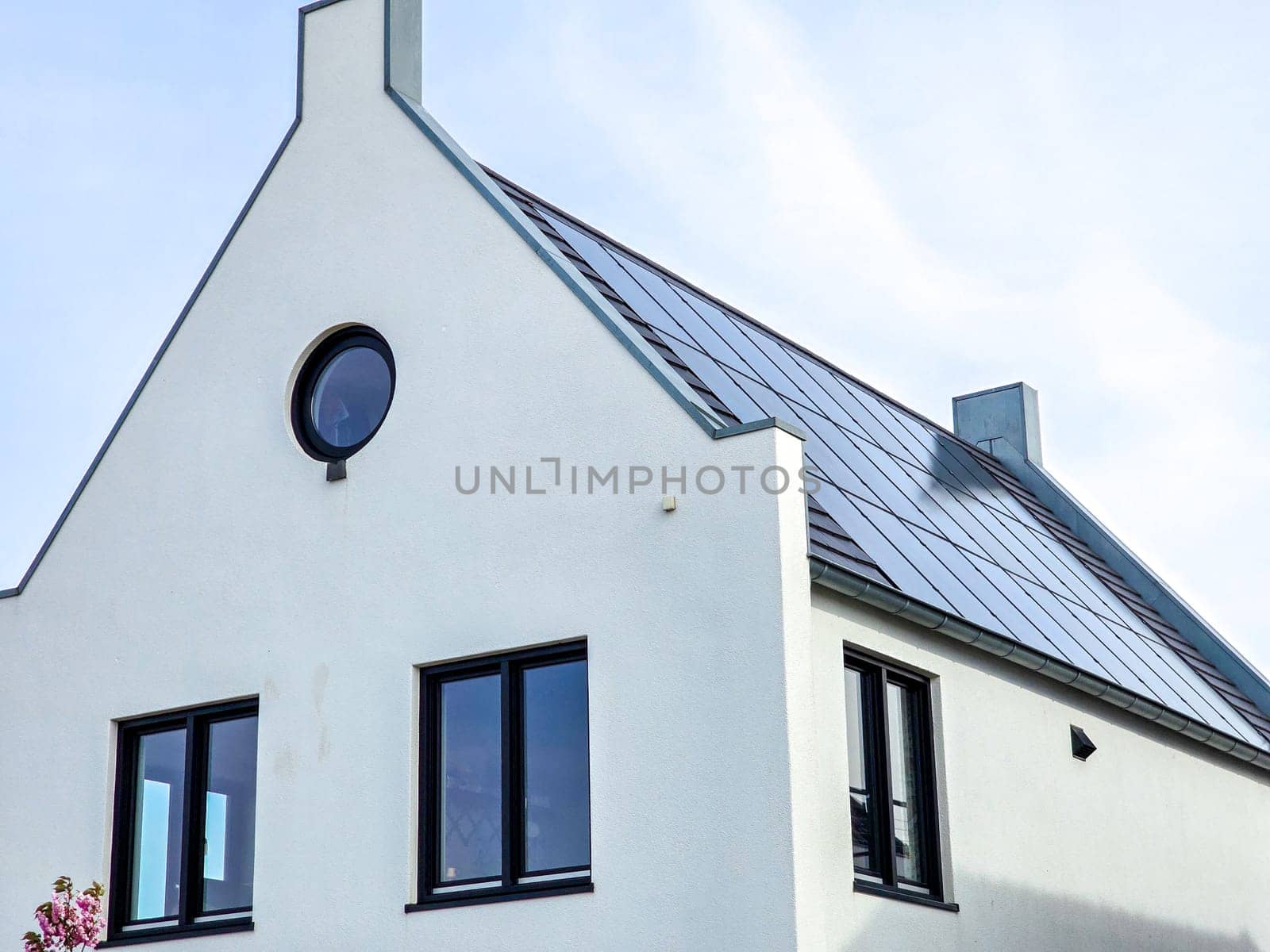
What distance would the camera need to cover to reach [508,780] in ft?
37.2

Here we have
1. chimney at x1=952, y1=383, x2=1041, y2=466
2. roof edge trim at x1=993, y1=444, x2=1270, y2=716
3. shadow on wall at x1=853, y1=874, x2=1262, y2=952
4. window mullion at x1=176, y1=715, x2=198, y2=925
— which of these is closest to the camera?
shadow on wall at x1=853, y1=874, x2=1262, y2=952

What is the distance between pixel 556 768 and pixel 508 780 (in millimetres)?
356

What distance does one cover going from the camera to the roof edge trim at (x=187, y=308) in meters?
14.2

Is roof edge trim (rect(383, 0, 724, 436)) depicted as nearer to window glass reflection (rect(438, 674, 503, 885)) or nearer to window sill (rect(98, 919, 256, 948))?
window glass reflection (rect(438, 674, 503, 885))

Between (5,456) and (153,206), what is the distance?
2861mm

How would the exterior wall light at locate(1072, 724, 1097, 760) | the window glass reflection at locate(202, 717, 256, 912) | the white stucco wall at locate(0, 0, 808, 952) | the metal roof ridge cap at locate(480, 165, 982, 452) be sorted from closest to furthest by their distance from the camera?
the white stucco wall at locate(0, 0, 808, 952)
the window glass reflection at locate(202, 717, 256, 912)
the exterior wall light at locate(1072, 724, 1097, 760)
the metal roof ridge cap at locate(480, 165, 982, 452)

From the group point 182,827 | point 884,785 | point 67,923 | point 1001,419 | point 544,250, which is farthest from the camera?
point 1001,419

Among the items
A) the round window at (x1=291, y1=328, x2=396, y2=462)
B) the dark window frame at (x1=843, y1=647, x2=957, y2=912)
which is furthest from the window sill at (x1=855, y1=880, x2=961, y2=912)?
the round window at (x1=291, y1=328, x2=396, y2=462)

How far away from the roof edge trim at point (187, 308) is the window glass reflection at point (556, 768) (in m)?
5.06

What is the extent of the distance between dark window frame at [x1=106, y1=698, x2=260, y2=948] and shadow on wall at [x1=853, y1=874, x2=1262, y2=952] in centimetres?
477

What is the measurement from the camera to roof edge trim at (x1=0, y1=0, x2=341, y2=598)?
14.2 meters

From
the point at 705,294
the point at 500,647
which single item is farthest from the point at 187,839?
the point at 705,294

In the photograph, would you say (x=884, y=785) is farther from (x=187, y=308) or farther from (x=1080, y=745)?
(x=187, y=308)

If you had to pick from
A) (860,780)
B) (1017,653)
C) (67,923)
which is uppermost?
(1017,653)
